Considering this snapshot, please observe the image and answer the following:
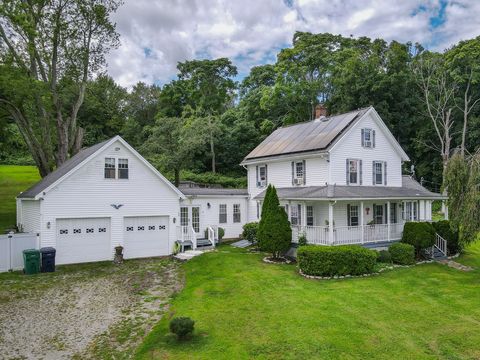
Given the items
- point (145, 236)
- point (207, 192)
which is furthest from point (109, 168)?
point (207, 192)

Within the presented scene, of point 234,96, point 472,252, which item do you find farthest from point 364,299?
point 234,96

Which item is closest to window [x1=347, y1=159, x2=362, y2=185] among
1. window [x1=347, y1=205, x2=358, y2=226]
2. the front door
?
window [x1=347, y1=205, x2=358, y2=226]

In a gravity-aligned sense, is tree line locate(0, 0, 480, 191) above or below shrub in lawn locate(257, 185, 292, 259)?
above

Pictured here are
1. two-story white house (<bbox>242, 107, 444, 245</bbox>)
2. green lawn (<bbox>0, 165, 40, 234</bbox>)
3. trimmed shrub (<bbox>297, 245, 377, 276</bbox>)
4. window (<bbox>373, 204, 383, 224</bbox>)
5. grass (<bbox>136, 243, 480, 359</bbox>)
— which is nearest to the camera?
grass (<bbox>136, 243, 480, 359</bbox>)

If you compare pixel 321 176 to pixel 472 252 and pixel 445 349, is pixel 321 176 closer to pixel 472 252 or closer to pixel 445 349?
pixel 472 252

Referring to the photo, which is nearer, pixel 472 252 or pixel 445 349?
pixel 445 349

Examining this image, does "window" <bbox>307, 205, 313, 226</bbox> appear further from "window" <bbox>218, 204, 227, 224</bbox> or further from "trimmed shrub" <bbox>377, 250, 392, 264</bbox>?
"window" <bbox>218, 204, 227, 224</bbox>

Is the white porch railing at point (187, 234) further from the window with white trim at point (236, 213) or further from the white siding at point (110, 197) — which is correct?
the window with white trim at point (236, 213)
